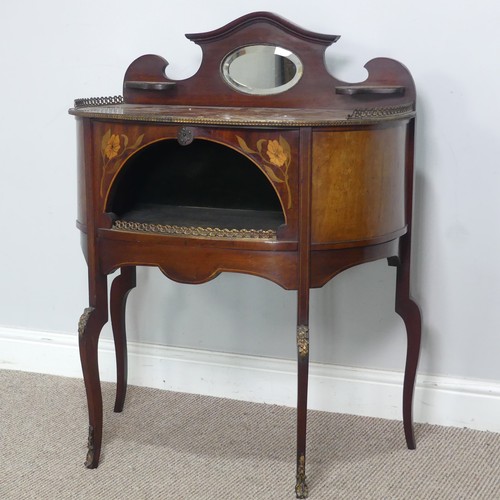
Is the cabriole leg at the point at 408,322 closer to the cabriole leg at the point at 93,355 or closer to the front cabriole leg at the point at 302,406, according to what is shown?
the front cabriole leg at the point at 302,406

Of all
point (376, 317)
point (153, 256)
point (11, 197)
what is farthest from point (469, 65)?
point (11, 197)

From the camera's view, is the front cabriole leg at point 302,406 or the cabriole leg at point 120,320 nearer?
the front cabriole leg at point 302,406

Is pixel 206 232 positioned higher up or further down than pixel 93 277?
higher up

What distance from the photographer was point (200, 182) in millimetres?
2354

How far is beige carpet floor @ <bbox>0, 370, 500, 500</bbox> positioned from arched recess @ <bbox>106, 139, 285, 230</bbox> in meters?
0.60

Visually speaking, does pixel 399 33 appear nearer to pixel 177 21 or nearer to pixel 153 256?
pixel 177 21

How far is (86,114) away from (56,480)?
0.86 meters

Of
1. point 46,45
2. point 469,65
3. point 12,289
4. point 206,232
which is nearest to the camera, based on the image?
point 206,232

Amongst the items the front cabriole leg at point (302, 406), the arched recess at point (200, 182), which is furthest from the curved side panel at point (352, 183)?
the arched recess at point (200, 182)

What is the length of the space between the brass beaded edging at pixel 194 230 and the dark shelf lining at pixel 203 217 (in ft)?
0.11

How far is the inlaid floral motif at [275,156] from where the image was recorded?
1860 millimetres

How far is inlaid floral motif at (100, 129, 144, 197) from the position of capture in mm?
1974

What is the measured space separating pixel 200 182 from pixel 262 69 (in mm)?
332

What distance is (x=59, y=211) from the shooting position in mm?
2725
